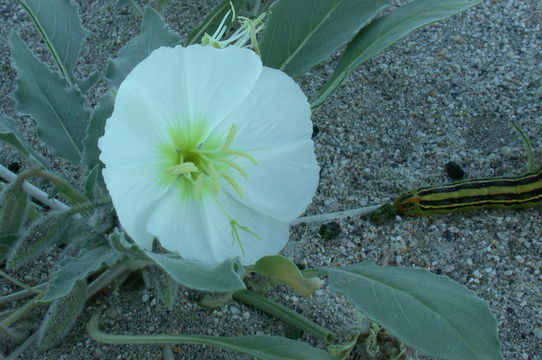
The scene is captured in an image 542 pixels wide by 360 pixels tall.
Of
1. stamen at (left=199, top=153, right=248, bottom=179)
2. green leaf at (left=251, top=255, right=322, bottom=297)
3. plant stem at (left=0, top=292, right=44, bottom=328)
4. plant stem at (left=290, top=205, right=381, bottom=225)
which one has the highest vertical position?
stamen at (left=199, top=153, right=248, bottom=179)

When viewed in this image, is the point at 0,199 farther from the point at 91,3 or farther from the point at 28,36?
the point at 91,3

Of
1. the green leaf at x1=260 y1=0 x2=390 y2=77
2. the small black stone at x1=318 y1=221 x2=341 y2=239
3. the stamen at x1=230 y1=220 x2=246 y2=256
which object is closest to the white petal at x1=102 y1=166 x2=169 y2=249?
the stamen at x1=230 y1=220 x2=246 y2=256

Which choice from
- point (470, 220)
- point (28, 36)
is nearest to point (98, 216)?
point (470, 220)

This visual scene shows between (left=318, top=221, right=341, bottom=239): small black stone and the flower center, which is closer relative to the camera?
the flower center

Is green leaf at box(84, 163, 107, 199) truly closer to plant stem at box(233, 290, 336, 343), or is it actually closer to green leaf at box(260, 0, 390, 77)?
plant stem at box(233, 290, 336, 343)

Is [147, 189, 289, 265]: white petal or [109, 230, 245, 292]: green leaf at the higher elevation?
[109, 230, 245, 292]: green leaf

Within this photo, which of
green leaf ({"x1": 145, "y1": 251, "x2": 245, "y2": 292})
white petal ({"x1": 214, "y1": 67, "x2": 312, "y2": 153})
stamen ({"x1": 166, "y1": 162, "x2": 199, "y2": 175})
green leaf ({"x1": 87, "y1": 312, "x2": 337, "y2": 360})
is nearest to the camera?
green leaf ({"x1": 145, "y1": 251, "x2": 245, "y2": 292})

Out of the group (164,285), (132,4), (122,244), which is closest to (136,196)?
(122,244)

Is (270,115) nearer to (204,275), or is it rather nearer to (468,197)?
(204,275)
